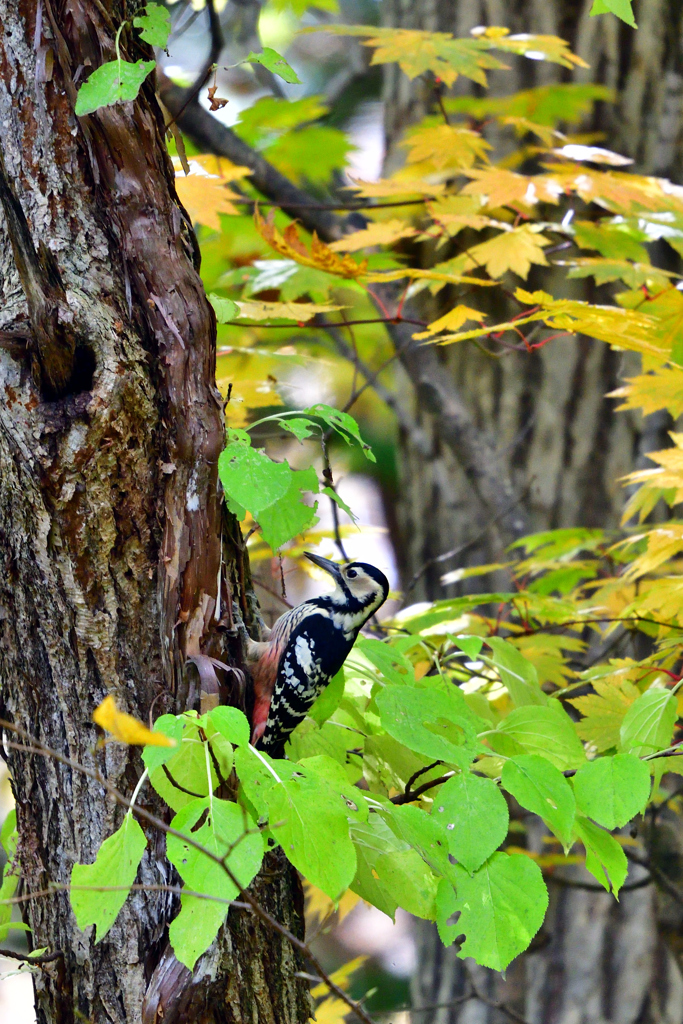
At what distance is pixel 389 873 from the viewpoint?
1105 millimetres

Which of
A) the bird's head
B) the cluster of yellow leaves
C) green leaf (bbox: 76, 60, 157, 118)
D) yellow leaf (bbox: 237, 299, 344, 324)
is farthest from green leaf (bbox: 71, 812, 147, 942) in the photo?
the cluster of yellow leaves

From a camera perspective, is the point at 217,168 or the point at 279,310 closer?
the point at 279,310

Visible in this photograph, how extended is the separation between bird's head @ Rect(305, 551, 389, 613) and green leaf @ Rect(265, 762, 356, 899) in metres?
0.88

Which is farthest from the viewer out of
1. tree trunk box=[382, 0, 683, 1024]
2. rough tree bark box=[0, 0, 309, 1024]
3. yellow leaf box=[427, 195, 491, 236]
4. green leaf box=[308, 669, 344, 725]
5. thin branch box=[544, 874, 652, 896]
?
tree trunk box=[382, 0, 683, 1024]

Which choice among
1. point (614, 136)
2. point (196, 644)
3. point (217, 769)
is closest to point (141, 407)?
point (196, 644)

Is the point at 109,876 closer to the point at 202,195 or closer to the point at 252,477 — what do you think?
Answer: the point at 252,477

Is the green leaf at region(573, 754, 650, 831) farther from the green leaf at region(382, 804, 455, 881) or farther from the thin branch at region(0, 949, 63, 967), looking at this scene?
the thin branch at region(0, 949, 63, 967)

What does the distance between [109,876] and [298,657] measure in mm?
643

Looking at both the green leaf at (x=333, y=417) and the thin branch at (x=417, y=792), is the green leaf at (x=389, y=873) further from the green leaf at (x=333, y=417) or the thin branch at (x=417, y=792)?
the green leaf at (x=333, y=417)

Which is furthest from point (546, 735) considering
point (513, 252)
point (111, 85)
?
point (513, 252)

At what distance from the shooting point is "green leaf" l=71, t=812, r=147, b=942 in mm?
854

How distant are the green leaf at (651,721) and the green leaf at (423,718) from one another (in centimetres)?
26

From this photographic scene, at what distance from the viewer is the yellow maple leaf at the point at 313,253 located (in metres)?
1.77

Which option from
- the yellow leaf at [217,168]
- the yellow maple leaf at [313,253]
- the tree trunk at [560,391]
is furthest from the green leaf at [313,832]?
the tree trunk at [560,391]
